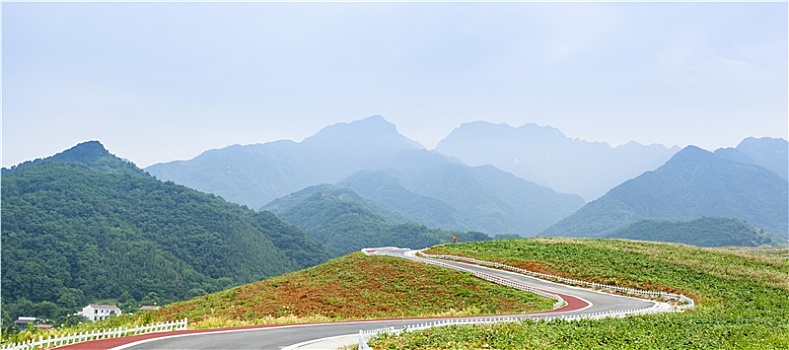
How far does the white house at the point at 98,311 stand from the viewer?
547ft

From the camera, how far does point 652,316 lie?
29094 mm

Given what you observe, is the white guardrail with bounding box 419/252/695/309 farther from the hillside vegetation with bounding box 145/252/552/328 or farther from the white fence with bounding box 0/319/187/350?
the white fence with bounding box 0/319/187/350

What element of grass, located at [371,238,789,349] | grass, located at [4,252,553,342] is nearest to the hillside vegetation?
grass, located at [4,252,553,342]

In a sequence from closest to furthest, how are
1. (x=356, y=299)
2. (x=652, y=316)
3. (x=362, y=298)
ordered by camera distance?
(x=652, y=316) < (x=356, y=299) < (x=362, y=298)

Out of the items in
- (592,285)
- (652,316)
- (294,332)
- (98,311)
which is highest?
(294,332)

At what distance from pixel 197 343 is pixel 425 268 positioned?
115 ft

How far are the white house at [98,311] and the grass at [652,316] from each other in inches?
5164

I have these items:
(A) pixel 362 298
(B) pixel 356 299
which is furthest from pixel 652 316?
(B) pixel 356 299

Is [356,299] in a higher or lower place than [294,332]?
lower

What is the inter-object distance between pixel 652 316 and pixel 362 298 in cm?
2197

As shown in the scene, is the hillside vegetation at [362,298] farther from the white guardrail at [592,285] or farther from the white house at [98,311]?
the white house at [98,311]

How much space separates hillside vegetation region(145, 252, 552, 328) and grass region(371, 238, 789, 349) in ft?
37.3

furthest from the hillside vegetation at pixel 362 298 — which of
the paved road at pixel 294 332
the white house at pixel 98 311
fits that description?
the white house at pixel 98 311

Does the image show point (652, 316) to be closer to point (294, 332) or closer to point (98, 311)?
point (294, 332)
